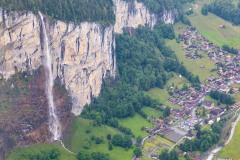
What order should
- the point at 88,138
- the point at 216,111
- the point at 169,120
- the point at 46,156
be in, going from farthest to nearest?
the point at 216,111 < the point at 169,120 < the point at 88,138 < the point at 46,156

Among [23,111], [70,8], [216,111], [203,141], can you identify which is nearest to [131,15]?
[216,111]

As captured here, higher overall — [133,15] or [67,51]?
[133,15]

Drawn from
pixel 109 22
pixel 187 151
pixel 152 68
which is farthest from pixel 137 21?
pixel 187 151

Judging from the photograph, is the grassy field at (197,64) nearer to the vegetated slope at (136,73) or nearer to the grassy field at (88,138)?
the vegetated slope at (136,73)

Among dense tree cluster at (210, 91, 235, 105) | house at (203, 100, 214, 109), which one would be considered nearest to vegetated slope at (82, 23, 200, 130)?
dense tree cluster at (210, 91, 235, 105)

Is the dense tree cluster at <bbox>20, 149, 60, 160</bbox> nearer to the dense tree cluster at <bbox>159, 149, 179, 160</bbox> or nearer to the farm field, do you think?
the farm field

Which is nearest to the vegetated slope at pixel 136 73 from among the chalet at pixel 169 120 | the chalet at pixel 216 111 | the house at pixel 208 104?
the chalet at pixel 169 120

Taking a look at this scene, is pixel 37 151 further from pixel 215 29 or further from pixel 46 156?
pixel 215 29
